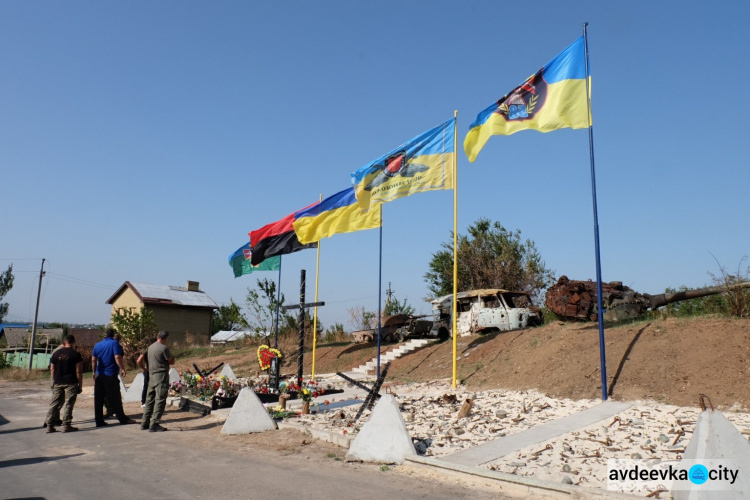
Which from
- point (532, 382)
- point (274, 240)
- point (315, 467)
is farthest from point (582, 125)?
point (274, 240)

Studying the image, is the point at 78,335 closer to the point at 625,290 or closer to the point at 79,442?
the point at 79,442

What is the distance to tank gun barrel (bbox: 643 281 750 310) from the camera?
488 inches

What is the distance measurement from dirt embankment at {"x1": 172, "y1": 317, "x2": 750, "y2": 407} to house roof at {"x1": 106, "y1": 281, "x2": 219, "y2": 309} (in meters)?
28.0

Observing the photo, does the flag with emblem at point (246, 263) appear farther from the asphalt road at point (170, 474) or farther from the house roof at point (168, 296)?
the house roof at point (168, 296)

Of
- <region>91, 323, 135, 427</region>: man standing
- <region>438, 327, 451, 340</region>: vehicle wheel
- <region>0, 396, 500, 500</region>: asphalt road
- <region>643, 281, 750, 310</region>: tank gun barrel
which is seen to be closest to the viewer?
<region>0, 396, 500, 500</region>: asphalt road

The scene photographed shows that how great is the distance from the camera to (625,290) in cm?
1639

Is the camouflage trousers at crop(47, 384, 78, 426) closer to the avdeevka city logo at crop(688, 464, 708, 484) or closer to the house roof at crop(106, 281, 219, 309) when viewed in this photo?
the avdeevka city logo at crop(688, 464, 708, 484)

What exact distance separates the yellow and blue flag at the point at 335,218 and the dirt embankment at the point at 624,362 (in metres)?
4.89

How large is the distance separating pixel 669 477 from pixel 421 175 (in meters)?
9.54

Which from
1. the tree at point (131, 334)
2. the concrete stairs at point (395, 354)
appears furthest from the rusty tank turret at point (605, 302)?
the tree at point (131, 334)

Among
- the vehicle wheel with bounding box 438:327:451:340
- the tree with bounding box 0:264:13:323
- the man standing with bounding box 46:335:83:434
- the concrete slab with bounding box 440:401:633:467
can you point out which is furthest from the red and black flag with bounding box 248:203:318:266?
the tree with bounding box 0:264:13:323

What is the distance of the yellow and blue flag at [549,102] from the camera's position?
412 inches

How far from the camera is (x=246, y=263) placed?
2448 cm

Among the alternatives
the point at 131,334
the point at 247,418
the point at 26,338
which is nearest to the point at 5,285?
the point at 26,338
